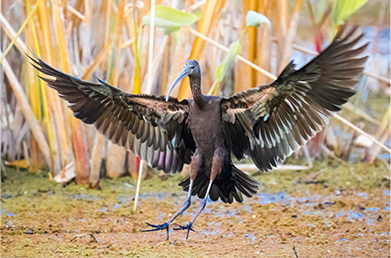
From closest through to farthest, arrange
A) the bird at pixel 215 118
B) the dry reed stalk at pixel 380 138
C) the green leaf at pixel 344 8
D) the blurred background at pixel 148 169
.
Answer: the bird at pixel 215 118 → the blurred background at pixel 148 169 → the green leaf at pixel 344 8 → the dry reed stalk at pixel 380 138

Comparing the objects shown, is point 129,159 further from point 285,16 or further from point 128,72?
point 285,16

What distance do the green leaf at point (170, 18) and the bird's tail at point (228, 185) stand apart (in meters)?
0.87

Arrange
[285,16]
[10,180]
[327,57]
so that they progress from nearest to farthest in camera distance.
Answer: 1. [327,57]
2. [10,180]
3. [285,16]

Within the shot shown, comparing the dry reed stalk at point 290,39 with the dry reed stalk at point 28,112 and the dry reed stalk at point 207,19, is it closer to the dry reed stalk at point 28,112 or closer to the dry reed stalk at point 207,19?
the dry reed stalk at point 207,19

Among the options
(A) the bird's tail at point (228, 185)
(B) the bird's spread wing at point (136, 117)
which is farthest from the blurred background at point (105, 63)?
(A) the bird's tail at point (228, 185)

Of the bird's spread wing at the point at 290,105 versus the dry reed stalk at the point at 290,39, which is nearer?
the bird's spread wing at the point at 290,105

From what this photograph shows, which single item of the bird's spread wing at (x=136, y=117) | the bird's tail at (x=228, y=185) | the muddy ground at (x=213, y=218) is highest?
the bird's spread wing at (x=136, y=117)

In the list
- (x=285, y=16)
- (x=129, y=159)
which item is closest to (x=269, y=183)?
(x=129, y=159)

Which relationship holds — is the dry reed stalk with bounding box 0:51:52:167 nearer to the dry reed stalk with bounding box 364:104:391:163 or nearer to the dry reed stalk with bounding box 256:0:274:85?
the dry reed stalk with bounding box 256:0:274:85

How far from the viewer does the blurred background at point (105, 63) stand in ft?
8.86

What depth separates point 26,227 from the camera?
230cm

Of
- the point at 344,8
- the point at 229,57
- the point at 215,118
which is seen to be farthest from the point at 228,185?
the point at 344,8

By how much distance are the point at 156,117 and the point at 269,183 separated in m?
1.27

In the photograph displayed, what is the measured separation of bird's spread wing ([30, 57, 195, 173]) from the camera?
1982 millimetres
